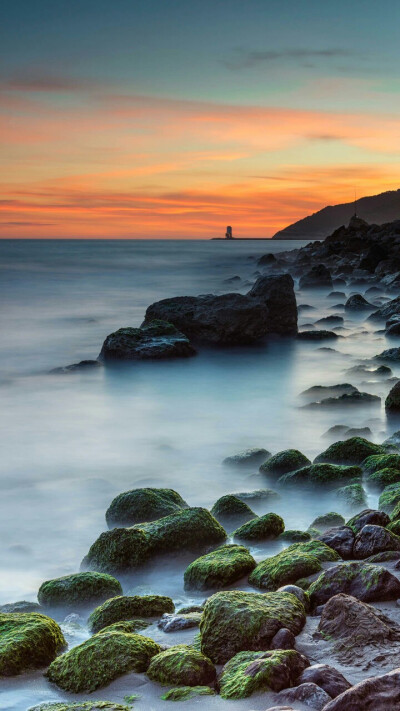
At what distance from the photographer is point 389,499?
19.7ft

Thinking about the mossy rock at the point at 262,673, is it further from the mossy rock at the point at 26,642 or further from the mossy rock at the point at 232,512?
the mossy rock at the point at 232,512

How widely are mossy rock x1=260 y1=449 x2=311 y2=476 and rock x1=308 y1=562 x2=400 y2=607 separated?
3382 millimetres

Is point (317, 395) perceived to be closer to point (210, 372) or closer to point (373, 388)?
point (373, 388)

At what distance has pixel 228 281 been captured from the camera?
41.4m

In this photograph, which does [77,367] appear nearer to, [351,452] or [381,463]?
[351,452]

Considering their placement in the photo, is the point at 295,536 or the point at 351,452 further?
the point at 351,452

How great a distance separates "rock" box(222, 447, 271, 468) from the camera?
8.32 metres

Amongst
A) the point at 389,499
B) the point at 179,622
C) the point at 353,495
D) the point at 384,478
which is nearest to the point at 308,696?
the point at 179,622

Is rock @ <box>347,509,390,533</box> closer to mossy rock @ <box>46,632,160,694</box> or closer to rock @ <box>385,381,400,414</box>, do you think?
mossy rock @ <box>46,632,160,694</box>

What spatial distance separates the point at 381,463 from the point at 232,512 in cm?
183

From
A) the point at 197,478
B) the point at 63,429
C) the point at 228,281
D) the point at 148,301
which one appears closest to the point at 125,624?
the point at 197,478

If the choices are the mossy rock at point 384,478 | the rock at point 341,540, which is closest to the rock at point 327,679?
the rock at point 341,540

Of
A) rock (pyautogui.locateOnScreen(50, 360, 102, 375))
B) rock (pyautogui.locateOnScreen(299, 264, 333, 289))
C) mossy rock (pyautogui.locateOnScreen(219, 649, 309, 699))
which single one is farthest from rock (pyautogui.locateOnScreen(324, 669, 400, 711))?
rock (pyautogui.locateOnScreen(299, 264, 333, 289))

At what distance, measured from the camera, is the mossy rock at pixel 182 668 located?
334 centimetres
